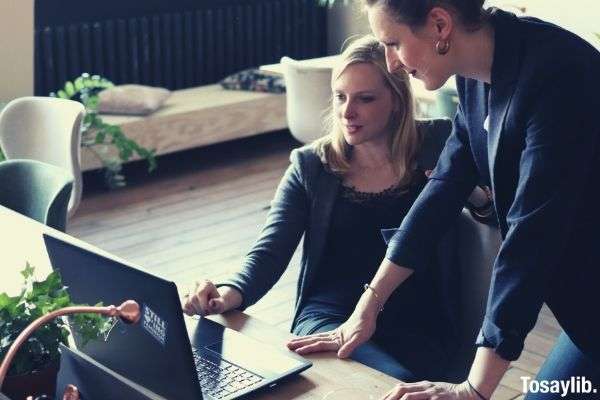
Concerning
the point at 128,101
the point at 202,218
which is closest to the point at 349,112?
the point at 202,218

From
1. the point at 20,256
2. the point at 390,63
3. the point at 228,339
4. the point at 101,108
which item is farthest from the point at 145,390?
the point at 101,108

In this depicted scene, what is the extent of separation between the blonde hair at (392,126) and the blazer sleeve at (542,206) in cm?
84

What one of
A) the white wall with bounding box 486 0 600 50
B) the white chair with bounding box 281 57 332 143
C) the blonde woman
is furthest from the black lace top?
the white wall with bounding box 486 0 600 50

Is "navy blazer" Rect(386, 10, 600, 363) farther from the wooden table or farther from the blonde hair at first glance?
the blonde hair

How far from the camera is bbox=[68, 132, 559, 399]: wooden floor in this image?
409 cm

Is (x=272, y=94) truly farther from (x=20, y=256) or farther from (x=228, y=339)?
(x=228, y=339)

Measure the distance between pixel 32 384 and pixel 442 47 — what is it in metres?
0.85

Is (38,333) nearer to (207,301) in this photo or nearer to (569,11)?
(207,301)

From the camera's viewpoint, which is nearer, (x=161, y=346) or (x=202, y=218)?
(x=161, y=346)

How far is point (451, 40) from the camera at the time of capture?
1.68m

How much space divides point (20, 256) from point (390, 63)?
1065 mm

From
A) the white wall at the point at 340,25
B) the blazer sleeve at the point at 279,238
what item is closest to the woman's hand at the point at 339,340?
the blazer sleeve at the point at 279,238

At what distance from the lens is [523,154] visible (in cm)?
161

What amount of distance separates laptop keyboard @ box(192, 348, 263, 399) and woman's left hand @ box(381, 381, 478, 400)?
0.24 meters
